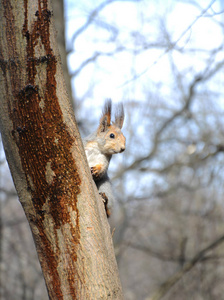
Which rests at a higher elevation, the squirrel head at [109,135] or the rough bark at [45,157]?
the squirrel head at [109,135]

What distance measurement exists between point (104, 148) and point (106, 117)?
22 cm

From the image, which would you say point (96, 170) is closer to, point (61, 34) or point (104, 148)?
point (104, 148)

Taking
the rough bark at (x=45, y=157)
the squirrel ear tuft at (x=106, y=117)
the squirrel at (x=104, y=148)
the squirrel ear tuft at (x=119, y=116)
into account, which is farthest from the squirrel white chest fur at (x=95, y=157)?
the rough bark at (x=45, y=157)

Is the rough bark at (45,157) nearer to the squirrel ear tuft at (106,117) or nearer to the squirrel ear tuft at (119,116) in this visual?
the squirrel ear tuft at (106,117)

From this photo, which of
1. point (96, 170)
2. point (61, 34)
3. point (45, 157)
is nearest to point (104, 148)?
point (96, 170)

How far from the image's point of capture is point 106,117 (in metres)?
2.25

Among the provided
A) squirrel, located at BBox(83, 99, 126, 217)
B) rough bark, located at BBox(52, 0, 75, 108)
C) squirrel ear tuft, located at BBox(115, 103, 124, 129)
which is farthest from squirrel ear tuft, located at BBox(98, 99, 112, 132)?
rough bark, located at BBox(52, 0, 75, 108)

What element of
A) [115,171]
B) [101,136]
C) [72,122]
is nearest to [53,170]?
[72,122]

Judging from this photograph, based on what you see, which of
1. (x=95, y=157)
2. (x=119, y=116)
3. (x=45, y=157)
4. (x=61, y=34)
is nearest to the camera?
(x=45, y=157)

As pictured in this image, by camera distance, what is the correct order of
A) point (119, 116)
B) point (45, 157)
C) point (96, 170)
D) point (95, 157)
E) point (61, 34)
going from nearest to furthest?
point (45, 157) < point (96, 170) < point (95, 157) < point (119, 116) < point (61, 34)

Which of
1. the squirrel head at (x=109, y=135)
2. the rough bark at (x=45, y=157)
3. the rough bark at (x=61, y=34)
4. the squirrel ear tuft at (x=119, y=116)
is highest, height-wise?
the rough bark at (x=61, y=34)

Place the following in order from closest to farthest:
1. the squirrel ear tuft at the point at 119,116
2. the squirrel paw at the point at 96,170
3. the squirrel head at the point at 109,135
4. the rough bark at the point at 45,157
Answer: the rough bark at the point at 45,157, the squirrel paw at the point at 96,170, the squirrel head at the point at 109,135, the squirrel ear tuft at the point at 119,116

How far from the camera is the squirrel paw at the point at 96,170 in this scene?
202 cm

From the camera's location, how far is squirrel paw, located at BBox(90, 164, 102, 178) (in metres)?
2.02
